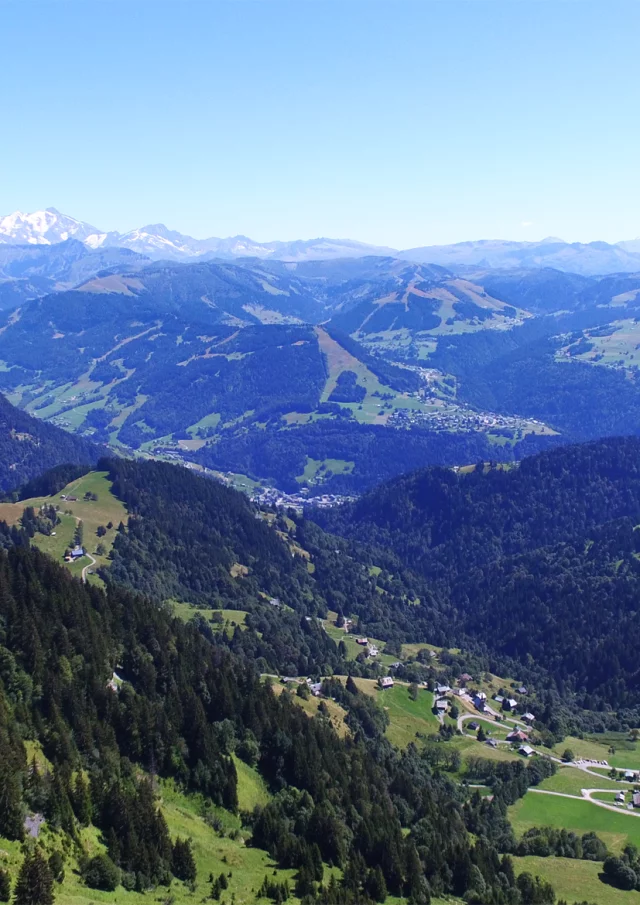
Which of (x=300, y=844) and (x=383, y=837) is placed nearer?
(x=300, y=844)

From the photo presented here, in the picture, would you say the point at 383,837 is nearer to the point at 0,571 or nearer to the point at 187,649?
the point at 187,649

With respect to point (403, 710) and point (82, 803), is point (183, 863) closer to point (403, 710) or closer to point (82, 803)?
point (82, 803)

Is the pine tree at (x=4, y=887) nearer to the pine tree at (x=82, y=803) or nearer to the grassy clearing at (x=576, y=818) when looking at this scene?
the pine tree at (x=82, y=803)

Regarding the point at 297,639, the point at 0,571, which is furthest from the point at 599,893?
the point at 297,639

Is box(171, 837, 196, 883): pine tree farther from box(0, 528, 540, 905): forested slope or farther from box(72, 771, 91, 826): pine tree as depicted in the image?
box(72, 771, 91, 826): pine tree

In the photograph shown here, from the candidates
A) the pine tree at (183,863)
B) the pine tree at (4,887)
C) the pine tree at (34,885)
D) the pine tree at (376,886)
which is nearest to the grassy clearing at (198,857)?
the pine tree at (183,863)

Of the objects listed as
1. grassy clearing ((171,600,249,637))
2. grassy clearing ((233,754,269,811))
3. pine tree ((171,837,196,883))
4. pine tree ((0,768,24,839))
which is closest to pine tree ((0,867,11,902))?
pine tree ((0,768,24,839))
